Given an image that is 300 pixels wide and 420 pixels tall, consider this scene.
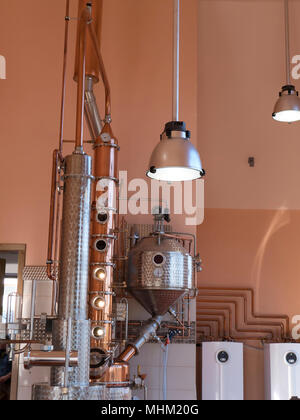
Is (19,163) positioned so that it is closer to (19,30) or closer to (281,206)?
A: (19,30)

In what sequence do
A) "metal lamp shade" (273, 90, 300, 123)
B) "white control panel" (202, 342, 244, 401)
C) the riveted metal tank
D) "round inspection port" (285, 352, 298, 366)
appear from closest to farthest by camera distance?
"metal lamp shade" (273, 90, 300, 123), the riveted metal tank, "white control panel" (202, 342, 244, 401), "round inspection port" (285, 352, 298, 366)

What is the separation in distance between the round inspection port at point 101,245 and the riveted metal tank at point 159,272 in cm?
74

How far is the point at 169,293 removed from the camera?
575 cm

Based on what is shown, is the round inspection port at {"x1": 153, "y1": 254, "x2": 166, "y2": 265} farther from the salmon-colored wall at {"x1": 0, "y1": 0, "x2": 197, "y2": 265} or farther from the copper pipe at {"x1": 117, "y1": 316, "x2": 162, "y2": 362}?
the salmon-colored wall at {"x1": 0, "y1": 0, "x2": 197, "y2": 265}

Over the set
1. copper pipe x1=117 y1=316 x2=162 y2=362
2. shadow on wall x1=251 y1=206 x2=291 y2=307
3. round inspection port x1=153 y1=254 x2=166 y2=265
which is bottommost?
copper pipe x1=117 y1=316 x2=162 y2=362

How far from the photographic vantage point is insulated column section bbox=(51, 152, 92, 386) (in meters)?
2.98

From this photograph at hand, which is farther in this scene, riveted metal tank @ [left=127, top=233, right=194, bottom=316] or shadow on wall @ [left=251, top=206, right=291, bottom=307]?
shadow on wall @ [left=251, top=206, right=291, bottom=307]

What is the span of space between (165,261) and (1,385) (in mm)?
2671

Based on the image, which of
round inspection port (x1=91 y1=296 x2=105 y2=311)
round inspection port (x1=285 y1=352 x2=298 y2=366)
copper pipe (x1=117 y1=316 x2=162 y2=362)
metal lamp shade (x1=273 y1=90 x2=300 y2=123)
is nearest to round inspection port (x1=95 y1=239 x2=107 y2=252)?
round inspection port (x1=91 y1=296 x2=105 y2=311)

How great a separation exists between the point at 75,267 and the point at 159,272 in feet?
8.51

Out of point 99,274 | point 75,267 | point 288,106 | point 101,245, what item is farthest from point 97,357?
point 288,106

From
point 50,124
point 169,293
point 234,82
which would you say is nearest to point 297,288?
point 169,293

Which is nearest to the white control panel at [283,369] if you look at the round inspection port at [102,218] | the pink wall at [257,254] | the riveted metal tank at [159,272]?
the pink wall at [257,254]

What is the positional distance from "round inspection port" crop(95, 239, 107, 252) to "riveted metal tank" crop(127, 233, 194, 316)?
742 millimetres
